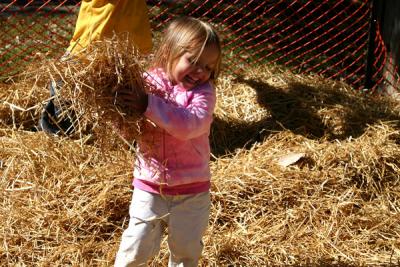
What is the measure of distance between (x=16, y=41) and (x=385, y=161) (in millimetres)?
4243

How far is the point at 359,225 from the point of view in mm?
4242

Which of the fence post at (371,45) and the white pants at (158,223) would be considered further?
the fence post at (371,45)

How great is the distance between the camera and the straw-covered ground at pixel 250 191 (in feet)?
12.9

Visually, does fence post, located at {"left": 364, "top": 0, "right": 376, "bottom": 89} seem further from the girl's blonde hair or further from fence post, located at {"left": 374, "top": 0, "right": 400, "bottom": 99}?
the girl's blonde hair

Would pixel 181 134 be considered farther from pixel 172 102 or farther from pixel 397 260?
pixel 397 260

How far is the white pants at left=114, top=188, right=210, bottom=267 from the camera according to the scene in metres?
3.11

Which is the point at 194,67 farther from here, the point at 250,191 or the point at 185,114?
the point at 250,191

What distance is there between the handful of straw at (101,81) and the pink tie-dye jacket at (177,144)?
14 cm

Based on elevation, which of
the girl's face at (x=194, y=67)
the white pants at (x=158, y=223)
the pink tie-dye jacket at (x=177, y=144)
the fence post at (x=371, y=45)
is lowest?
the fence post at (x=371, y=45)

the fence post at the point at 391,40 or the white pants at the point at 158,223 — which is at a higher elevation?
the white pants at the point at 158,223

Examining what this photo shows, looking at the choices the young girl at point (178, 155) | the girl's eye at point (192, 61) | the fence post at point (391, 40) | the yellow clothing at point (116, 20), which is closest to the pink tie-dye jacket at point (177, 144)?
the young girl at point (178, 155)

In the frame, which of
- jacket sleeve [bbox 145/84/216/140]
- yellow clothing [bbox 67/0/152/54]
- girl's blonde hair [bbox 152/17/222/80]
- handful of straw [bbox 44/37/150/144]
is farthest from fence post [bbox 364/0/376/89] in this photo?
handful of straw [bbox 44/37/150/144]

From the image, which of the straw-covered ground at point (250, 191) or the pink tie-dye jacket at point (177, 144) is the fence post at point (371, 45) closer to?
the straw-covered ground at point (250, 191)

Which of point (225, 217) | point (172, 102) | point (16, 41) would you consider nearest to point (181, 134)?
point (172, 102)
